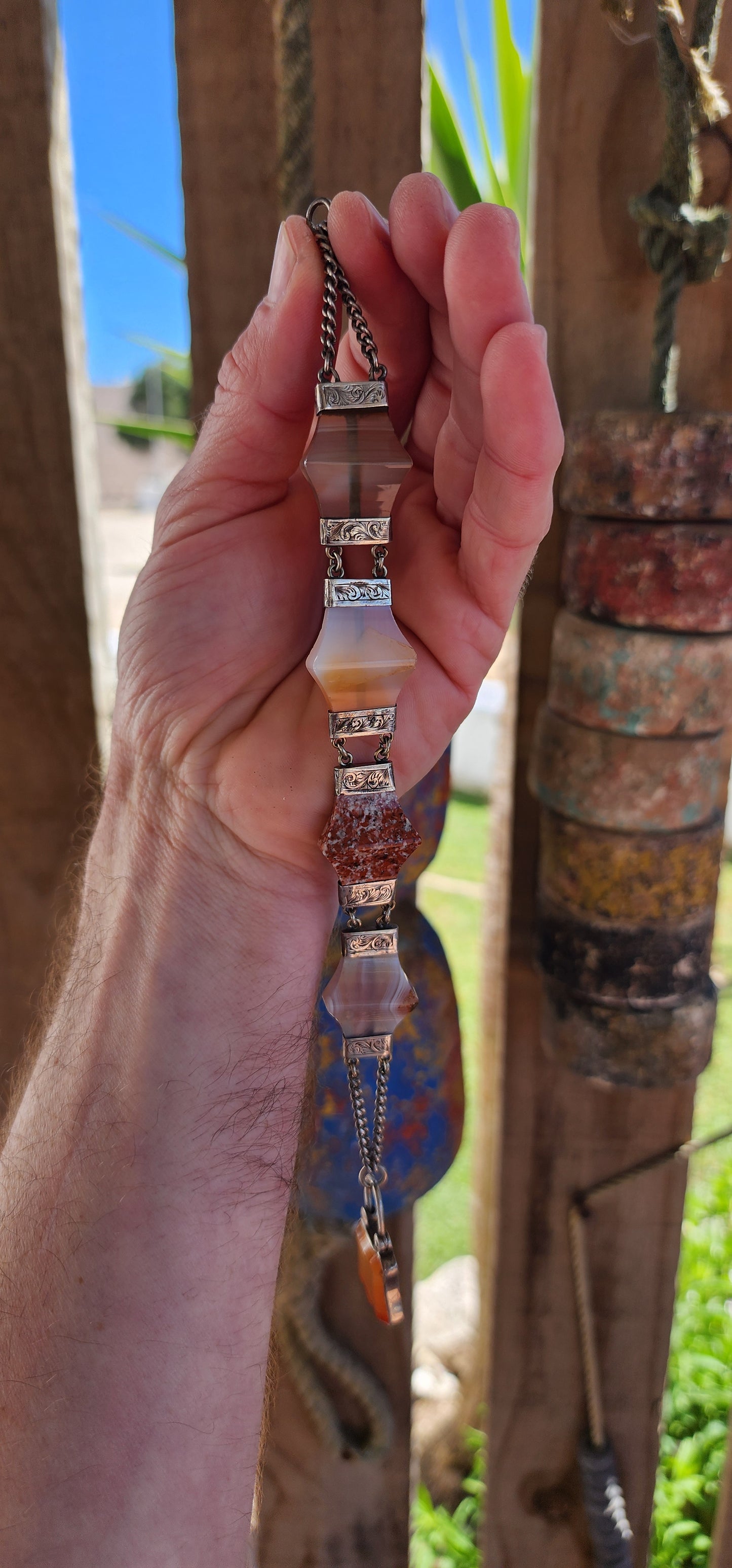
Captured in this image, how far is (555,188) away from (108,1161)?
2.76 ft

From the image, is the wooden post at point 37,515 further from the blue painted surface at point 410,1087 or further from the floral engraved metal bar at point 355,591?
the floral engraved metal bar at point 355,591

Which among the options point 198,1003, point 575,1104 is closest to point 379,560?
point 198,1003

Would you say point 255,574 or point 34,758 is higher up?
point 255,574

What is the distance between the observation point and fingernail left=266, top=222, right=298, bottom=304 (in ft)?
1.80

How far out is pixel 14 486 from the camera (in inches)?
36.2

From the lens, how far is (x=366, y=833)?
1.93 feet

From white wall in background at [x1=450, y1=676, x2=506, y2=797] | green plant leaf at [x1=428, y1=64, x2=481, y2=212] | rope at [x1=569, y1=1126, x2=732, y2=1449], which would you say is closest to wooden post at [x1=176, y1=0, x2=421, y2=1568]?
green plant leaf at [x1=428, y1=64, x2=481, y2=212]

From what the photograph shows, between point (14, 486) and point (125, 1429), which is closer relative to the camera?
point (125, 1429)

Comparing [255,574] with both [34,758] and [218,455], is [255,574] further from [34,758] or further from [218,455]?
[34,758]

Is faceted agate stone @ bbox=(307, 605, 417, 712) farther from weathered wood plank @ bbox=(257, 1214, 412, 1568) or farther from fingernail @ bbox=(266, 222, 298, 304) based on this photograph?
weathered wood plank @ bbox=(257, 1214, 412, 1568)

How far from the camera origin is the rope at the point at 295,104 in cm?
64

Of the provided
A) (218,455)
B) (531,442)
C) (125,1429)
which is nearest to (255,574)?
(218,455)

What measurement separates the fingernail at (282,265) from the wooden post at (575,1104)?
1.16ft

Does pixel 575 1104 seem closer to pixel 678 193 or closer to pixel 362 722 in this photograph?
pixel 362 722
